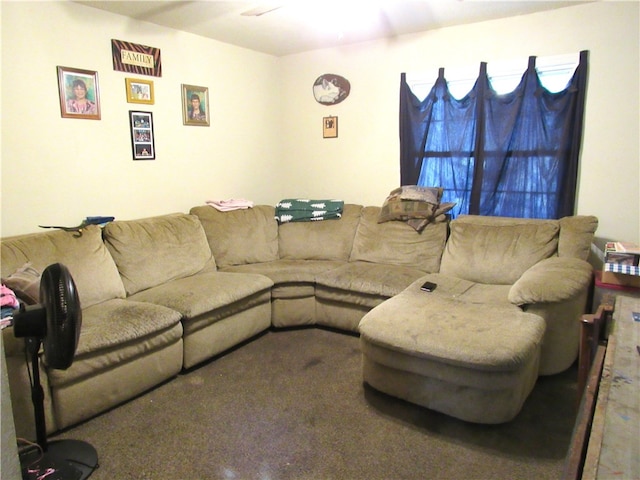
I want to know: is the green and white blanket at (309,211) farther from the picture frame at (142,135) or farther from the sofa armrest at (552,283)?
the sofa armrest at (552,283)

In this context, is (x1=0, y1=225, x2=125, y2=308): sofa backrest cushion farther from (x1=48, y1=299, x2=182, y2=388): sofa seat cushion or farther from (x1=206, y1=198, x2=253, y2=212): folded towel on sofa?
(x1=206, y1=198, x2=253, y2=212): folded towel on sofa

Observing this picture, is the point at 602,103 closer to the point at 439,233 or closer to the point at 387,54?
the point at 439,233

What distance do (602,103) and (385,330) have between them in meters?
2.32

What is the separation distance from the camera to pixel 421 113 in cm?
359

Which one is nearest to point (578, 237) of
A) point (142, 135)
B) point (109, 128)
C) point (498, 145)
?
point (498, 145)

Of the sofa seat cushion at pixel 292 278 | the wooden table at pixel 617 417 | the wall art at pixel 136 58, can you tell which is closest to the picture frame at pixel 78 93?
the wall art at pixel 136 58

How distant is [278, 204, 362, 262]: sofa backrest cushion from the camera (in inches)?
146

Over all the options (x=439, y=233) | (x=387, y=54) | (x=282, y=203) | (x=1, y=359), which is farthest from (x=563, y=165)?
(x=1, y=359)

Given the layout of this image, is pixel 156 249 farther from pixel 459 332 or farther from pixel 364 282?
pixel 459 332

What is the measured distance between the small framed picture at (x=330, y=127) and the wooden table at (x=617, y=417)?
10.3ft

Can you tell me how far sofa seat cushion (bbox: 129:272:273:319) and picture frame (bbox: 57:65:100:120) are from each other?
4.27 ft

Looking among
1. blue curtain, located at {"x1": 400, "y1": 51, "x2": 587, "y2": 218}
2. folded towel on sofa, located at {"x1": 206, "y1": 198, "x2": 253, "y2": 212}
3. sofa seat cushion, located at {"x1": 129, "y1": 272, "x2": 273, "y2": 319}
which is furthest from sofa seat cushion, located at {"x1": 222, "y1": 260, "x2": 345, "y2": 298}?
blue curtain, located at {"x1": 400, "y1": 51, "x2": 587, "y2": 218}

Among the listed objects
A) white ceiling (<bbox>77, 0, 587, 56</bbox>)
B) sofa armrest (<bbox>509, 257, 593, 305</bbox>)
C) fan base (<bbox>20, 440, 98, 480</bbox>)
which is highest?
white ceiling (<bbox>77, 0, 587, 56</bbox>)

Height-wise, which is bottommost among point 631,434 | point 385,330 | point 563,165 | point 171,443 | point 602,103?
point 171,443
